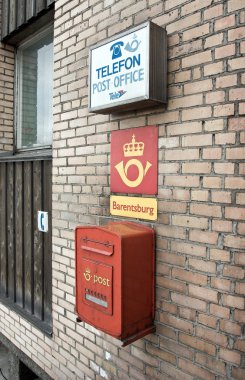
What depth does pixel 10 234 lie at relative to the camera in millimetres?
3896

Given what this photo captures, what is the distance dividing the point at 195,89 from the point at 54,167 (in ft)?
5.22

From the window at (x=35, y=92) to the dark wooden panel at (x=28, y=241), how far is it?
421mm

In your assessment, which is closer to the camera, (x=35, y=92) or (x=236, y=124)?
(x=236, y=124)

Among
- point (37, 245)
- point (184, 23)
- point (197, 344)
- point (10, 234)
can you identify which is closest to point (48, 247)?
point (37, 245)

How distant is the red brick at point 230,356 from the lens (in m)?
1.67

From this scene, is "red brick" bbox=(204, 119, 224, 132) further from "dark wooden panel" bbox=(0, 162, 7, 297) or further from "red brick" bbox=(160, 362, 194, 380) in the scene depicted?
"dark wooden panel" bbox=(0, 162, 7, 297)

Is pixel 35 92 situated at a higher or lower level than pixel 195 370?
higher

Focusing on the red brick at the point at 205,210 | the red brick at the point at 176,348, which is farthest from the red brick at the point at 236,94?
the red brick at the point at 176,348

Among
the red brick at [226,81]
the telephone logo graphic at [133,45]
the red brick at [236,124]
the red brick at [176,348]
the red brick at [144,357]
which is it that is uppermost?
the telephone logo graphic at [133,45]

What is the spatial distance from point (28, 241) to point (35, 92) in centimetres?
177

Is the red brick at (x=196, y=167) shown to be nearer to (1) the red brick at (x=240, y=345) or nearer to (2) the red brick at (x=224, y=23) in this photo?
(2) the red brick at (x=224, y=23)

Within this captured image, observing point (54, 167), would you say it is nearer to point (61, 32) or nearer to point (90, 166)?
point (90, 166)

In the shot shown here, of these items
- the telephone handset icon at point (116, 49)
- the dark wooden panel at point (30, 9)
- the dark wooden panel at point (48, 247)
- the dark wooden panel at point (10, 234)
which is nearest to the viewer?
the telephone handset icon at point (116, 49)

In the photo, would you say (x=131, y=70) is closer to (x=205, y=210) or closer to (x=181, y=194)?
(x=181, y=194)
